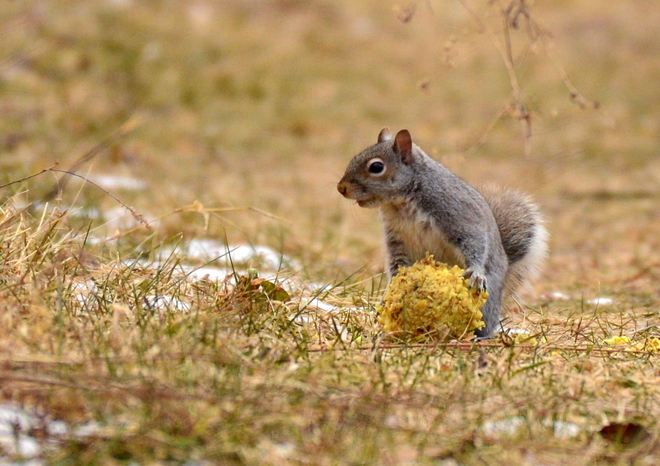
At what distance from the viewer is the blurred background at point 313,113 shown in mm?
4695

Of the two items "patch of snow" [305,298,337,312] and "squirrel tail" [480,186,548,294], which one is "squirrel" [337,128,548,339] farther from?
"patch of snow" [305,298,337,312]

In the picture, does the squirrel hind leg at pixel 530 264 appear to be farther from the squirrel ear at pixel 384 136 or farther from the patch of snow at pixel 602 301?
the squirrel ear at pixel 384 136

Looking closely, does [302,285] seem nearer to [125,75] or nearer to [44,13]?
[125,75]

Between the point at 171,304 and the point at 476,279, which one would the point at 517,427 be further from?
the point at 171,304

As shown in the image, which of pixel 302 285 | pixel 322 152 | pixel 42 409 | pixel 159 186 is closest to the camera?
pixel 42 409

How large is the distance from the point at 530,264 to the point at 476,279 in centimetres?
57

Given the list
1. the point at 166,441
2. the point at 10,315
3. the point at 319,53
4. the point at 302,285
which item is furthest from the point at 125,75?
the point at 166,441

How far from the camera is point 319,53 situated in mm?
8375

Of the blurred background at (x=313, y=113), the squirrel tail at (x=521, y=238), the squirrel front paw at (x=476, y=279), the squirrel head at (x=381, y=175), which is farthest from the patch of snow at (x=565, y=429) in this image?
the blurred background at (x=313, y=113)

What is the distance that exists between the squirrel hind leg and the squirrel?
12 cm

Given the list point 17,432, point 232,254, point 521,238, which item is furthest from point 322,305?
point 17,432

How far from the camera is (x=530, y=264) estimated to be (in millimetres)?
2912

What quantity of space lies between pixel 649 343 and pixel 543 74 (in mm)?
6576

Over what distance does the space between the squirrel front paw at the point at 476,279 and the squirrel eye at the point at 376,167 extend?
1.43 feet
